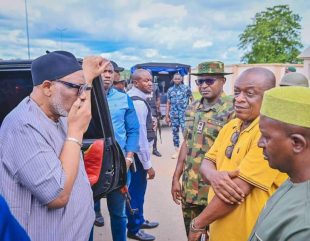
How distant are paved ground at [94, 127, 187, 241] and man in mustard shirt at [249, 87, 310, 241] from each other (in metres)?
2.92

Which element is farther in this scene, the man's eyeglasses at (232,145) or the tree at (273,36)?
the tree at (273,36)

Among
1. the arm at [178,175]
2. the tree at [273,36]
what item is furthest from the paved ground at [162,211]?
the tree at [273,36]

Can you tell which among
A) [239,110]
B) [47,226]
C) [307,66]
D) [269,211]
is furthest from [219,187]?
→ [307,66]

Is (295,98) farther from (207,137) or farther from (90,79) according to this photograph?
(207,137)

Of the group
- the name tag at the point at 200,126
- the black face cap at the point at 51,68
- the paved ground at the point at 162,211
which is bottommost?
the paved ground at the point at 162,211

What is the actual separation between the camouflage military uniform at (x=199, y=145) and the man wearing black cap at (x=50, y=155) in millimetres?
1027

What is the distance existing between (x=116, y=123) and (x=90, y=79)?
1497mm

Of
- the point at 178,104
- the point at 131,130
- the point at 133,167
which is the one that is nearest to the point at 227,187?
the point at 131,130

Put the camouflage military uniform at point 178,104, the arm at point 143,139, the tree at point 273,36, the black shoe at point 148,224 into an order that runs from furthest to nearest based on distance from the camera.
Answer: the tree at point 273,36, the camouflage military uniform at point 178,104, the black shoe at point 148,224, the arm at point 143,139

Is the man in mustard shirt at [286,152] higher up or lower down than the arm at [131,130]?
higher up

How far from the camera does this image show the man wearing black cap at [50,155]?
5.05 ft

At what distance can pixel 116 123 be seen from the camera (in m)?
3.42

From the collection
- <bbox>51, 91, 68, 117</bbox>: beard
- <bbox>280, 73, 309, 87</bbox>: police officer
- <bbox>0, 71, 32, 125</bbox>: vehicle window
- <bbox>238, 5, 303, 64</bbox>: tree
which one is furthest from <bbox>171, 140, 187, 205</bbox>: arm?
<bbox>238, 5, 303, 64</bbox>: tree

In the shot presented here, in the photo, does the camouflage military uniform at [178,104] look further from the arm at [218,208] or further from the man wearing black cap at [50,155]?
the man wearing black cap at [50,155]
